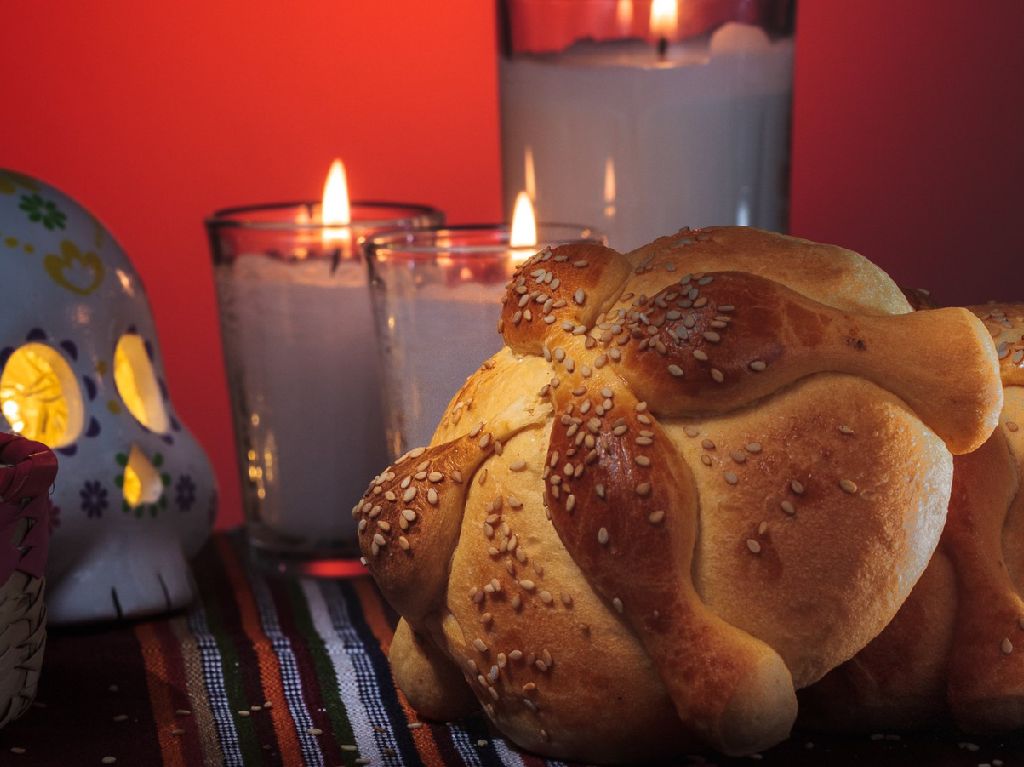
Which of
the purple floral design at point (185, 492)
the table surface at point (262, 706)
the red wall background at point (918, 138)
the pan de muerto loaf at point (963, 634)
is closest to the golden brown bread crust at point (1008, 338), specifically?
the pan de muerto loaf at point (963, 634)

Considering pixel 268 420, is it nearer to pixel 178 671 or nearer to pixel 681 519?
pixel 178 671

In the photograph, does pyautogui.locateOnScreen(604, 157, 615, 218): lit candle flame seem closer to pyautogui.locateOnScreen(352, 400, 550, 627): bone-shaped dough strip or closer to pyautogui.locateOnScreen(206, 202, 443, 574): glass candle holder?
pyautogui.locateOnScreen(206, 202, 443, 574): glass candle holder

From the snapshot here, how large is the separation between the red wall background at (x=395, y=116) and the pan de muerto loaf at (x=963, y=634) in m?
0.90

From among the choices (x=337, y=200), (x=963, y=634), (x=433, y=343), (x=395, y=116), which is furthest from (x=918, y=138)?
(x=963, y=634)

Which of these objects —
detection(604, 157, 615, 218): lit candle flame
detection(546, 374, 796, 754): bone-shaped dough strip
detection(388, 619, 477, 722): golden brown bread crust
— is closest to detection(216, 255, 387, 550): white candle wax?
detection(604, 157, 615, 218): lit candle flame

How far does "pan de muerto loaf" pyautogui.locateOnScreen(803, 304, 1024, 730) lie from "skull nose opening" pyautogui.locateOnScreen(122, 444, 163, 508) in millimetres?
537

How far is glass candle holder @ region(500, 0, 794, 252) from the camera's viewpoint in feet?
3.93

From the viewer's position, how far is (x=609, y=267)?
0.89m

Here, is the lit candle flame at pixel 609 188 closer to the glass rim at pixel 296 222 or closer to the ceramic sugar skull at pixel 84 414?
the glass rim at pixel 296 222

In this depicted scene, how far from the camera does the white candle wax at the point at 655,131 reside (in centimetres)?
121

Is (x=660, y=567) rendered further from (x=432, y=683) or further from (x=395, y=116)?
(x=395, y=116)

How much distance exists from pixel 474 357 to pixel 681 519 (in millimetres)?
325

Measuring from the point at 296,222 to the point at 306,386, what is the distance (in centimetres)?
15

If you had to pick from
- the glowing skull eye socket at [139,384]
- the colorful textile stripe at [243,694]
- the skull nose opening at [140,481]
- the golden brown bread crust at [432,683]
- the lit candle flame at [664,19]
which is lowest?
the colorful textile stripe at [243,694]
